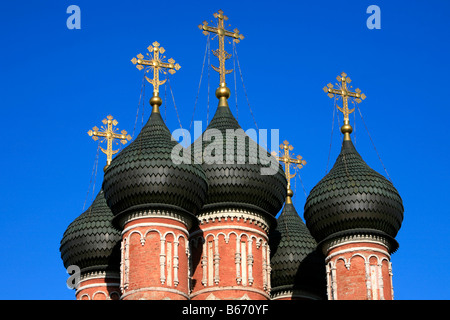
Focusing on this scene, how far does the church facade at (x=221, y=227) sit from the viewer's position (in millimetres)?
22953

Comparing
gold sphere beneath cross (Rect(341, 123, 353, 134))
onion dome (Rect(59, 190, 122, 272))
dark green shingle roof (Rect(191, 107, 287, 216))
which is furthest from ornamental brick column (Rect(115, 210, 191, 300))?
gold sphere beneath cross (Rect(341, 123, 353, 134))

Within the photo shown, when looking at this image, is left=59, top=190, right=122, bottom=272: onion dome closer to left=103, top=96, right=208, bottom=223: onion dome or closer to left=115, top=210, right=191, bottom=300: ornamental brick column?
left=103, top=96, right=208, bottom=223: onion dome

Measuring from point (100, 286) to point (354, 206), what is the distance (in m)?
6.87

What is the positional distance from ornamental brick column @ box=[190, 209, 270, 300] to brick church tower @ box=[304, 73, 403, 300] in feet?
4.71

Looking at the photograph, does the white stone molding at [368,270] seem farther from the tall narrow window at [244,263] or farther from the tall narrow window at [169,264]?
the tall narrow window at [169,264]

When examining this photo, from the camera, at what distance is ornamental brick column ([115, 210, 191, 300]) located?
2222 centimetres

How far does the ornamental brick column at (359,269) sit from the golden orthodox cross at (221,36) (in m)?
5.84

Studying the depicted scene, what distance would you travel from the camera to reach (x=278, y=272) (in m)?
27.1

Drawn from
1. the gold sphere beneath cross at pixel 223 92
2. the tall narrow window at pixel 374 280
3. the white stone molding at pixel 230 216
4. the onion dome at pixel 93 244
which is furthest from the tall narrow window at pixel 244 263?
the gold sphere beneath cross at pixel 223 92

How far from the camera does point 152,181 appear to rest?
2309 centimetres

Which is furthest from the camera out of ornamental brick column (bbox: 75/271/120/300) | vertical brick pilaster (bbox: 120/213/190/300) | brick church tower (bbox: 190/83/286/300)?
ornamental brick column (bbox: 75/271/120/300)

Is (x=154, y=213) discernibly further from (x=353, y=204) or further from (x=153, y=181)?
(x=353, y=204)
